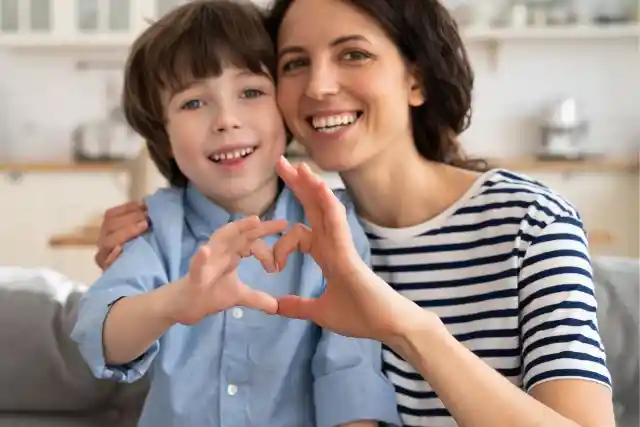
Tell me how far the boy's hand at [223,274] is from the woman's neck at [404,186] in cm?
35

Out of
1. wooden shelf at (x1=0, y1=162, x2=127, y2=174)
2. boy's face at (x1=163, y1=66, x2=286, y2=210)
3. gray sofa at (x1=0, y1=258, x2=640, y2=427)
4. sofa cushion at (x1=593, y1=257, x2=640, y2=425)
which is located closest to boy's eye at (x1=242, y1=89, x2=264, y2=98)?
boy's face at (x1=163, y1=66, x2=286, y2=210)

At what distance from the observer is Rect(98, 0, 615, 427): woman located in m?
0.97

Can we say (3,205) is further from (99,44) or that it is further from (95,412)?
(95,412)

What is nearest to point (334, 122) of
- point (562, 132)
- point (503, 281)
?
point (503, 281)

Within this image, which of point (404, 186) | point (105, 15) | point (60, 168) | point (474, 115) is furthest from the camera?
point (105, 15)

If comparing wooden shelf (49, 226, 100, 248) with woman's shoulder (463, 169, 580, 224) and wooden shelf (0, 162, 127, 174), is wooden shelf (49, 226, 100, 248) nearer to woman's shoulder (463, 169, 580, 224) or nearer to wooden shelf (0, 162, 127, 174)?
wooden shelf (0, 162, 127, 174)

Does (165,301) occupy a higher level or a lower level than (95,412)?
higher

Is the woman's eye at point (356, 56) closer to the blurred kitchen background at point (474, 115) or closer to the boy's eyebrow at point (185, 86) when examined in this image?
the boy's eyebrow at point (185, 86)

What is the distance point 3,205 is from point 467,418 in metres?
3.25

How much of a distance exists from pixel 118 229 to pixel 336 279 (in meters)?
0.45

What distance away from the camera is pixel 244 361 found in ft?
3.81

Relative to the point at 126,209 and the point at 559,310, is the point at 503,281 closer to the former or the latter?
the point at 559,310

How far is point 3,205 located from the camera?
3768 millimetres

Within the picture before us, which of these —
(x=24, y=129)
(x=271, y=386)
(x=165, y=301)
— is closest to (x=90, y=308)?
(x=165, y=301)
